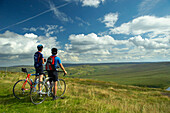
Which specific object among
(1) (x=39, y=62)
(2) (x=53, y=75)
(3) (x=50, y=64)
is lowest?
(2) (x=53, y=75)

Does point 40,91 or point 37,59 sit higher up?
point 37,59

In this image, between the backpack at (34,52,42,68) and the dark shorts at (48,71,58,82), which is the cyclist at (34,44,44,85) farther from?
the dark shorts at (48,71,58,82)

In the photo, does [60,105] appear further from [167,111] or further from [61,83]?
[167,111]

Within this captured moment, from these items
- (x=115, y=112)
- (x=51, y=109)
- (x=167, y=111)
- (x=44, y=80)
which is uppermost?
(x=44, y=80)

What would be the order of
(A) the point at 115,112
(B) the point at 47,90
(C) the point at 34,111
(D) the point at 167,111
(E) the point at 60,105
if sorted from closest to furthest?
(C) the point at 34,111, (A) the point at 115,112, (E) the point at 60,105, (B) the point at 47,90, (D) the point at 167,111

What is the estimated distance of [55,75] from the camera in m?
6.84

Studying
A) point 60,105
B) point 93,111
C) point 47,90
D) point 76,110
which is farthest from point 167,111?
point 47,90

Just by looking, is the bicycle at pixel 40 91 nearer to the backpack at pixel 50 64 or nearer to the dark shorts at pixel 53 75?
the dark shorts at pixel 53 75

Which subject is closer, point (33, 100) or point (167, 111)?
point (33, 100)

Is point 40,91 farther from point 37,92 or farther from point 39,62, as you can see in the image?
point 39,62

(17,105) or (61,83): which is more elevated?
(61,83)

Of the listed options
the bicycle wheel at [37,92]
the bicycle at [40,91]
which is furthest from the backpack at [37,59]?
the bicycle wheel at [37,92]

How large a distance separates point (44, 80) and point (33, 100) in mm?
1317

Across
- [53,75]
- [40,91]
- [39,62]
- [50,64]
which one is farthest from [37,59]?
[40,91]
